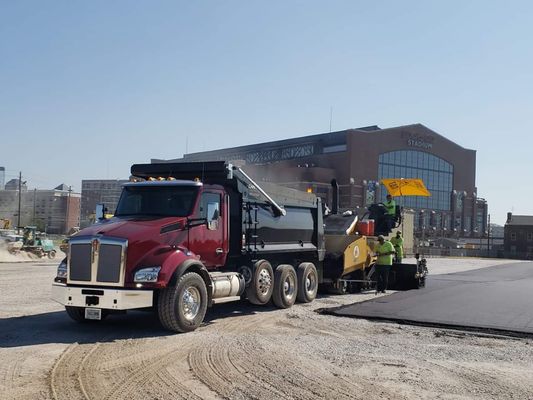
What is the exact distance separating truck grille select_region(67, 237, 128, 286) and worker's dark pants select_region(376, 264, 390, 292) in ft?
33.0

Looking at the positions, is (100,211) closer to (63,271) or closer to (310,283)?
(63,271)

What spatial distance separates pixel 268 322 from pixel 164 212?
2880mm

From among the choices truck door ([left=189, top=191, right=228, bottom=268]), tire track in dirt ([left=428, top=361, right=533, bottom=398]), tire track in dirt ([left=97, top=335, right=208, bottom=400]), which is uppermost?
truck door ([left=189, top=191, right=228, bottom=268])

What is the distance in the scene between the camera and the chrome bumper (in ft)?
30.3

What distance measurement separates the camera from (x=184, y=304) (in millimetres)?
9898

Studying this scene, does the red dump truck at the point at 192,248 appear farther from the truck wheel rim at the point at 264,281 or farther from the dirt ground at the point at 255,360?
the dirt ground at the point at 255,360

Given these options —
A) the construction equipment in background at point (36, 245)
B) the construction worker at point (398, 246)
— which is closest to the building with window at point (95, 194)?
the construction equipment in background at point (36, 245)

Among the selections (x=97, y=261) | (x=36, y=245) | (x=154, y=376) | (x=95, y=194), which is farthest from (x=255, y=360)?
(x=95, y=194)

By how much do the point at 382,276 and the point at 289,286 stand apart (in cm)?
499

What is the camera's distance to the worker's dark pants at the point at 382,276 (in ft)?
57.7

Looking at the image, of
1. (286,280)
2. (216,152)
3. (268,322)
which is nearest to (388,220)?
(286,280)

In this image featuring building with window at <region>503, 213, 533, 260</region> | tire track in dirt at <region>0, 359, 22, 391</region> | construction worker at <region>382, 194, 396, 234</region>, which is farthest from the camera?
building with window at <region>503, 213, 533, 260</region>

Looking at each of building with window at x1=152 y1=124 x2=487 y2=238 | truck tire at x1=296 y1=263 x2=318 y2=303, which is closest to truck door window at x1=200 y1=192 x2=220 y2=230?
truck tire at x1=296 y1=263 x2=318 y2=303

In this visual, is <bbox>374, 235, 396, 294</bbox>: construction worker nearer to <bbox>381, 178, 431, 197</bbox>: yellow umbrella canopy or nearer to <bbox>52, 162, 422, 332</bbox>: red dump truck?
<bbox>52, 162, 422, 332</bbox>: red dump truck
